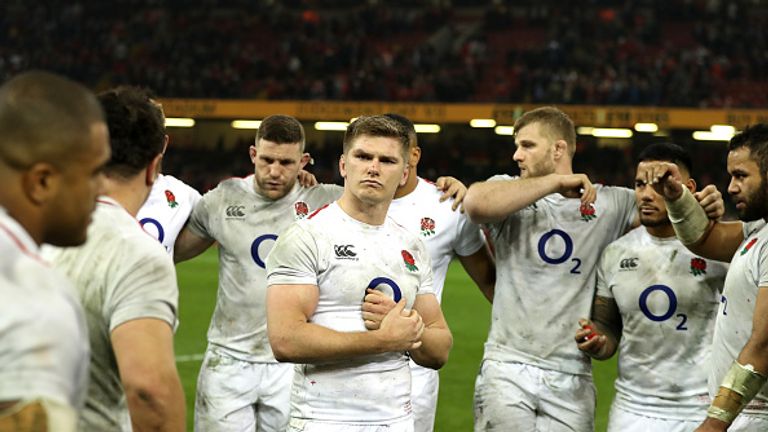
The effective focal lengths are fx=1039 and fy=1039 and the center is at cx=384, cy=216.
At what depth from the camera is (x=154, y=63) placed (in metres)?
37.4

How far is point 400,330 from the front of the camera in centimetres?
447

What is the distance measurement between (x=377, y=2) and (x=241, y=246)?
3458 cm

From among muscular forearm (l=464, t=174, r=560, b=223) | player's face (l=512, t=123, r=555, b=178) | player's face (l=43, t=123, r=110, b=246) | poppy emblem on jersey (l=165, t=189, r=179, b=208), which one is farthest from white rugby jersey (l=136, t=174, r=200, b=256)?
player's face (l=43, t=123, r=110, b=246)

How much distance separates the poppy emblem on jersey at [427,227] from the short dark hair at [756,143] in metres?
1.89

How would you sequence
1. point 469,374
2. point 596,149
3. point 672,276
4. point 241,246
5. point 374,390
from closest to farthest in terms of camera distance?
point 374,390 < point 672,276 < point 241,246 < point 469,374 < point 596,149

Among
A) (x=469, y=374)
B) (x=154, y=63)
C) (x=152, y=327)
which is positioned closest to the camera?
(x=152, y=327)

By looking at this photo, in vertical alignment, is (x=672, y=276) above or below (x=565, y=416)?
above

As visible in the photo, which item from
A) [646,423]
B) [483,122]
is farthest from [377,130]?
[483,122]

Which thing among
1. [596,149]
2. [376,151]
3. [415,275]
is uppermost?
[596,149]

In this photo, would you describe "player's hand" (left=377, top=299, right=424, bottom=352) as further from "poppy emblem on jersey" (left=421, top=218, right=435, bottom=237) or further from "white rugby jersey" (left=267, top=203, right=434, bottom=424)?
"poppy emblem on jersey" (left=421, top=218, right=435, bottom=237)

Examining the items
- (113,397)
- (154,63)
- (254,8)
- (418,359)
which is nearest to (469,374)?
(418,359)

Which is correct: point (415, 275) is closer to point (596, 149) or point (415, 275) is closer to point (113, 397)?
point (113, 397)

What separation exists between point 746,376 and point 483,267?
233 centimetres

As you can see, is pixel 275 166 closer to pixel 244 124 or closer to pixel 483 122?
pixel 483 122
